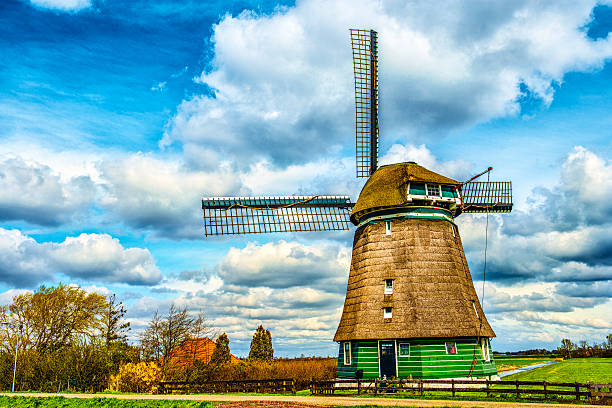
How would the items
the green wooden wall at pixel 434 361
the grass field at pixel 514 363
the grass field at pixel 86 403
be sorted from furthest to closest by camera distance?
the grass field at pixel 514 363 → the green wooden wall at pixel 434 361 → the grass field at pixel 86 403

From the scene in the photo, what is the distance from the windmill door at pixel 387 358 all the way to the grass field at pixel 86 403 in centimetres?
963

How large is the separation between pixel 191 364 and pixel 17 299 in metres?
21.6

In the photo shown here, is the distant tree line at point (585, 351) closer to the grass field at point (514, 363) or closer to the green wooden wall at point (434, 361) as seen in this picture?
the grass field at point (514, 363)

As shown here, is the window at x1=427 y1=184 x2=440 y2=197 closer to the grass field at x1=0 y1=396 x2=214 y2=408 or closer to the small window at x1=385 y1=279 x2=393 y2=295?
the small window at x1=385 y1=279 x2=393 y2=295

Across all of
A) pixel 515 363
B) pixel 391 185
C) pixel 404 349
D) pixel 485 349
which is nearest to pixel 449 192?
pixel 391 185

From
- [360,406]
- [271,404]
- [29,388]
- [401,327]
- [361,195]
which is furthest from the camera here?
[29,388]

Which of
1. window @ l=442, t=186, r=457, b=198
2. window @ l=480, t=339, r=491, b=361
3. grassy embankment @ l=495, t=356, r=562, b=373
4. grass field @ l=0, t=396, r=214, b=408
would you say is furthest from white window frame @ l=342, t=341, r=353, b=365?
grassy embankment @ l=495, t=356, r=562, b=373

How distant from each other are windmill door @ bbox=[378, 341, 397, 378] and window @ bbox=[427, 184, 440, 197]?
8.90m

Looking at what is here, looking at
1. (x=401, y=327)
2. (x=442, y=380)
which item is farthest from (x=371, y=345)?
(x=442, y=380)

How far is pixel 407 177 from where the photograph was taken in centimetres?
2981

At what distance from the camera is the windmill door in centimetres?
2741

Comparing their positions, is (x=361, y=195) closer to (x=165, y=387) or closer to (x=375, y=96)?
(x=375, y=96)

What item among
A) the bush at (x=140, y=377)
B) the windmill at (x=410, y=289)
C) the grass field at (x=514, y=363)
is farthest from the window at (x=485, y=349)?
the grass field at (x=514, y=363)

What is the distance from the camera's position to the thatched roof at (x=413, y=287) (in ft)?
89.5
